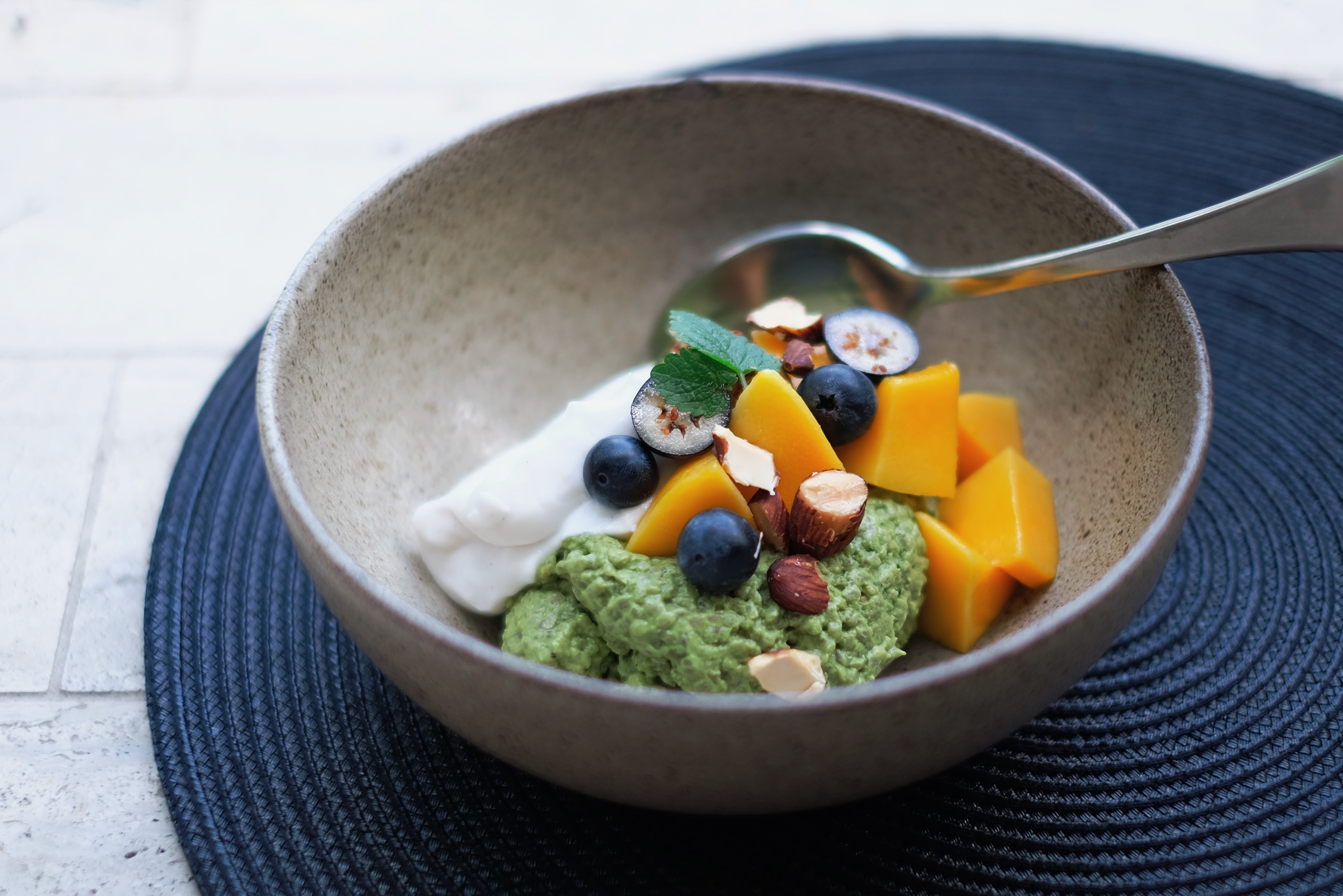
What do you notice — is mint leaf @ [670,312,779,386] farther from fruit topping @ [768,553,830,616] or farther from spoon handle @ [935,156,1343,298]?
spoon handle @ [935,156,1343,298]

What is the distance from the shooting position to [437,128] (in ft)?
8.25

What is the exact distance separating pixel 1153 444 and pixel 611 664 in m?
0.80

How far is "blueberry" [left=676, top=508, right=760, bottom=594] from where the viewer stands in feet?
4.13

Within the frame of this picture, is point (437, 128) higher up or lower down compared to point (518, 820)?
higher up

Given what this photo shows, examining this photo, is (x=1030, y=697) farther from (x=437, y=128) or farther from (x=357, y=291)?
(x=437, y=128)

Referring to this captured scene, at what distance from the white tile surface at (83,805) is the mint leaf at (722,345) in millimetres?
956

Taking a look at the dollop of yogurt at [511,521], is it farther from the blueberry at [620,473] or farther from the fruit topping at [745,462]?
the fruit topping at [745,462]

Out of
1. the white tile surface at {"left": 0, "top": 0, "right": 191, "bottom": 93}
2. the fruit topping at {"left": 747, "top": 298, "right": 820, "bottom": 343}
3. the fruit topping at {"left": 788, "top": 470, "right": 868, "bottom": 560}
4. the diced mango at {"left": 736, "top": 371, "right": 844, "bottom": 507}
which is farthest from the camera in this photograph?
the white tile surface at {"left": 0, "top": 0, "right": 191, "bottom": 93}

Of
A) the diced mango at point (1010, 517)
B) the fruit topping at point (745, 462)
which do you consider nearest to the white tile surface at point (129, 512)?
the fruit topping at point (745, 462)

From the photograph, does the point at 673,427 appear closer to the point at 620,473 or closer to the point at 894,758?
the point at 620,473

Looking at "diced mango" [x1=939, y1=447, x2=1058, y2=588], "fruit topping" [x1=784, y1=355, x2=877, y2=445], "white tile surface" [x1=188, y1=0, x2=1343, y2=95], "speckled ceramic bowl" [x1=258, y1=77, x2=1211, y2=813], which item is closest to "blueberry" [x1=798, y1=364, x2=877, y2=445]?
"fruit topping" [x1=784, y1=355, x2=877, y2=445]

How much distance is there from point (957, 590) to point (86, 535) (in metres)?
1.41

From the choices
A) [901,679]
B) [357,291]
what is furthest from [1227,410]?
[357,291]

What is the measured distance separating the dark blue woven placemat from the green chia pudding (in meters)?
0.18
